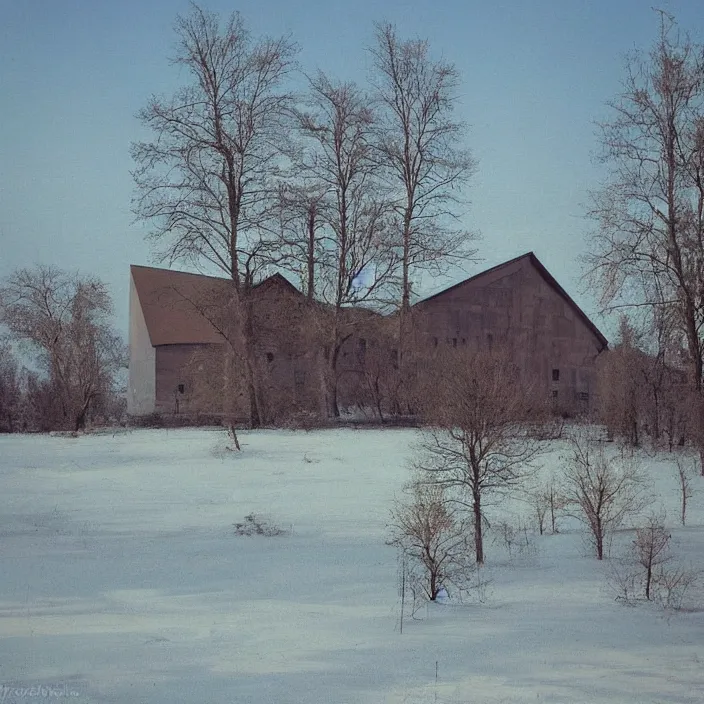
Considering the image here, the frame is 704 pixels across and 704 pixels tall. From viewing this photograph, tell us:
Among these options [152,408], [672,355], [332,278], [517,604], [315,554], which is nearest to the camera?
[517,604]

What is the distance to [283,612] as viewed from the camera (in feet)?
32.8

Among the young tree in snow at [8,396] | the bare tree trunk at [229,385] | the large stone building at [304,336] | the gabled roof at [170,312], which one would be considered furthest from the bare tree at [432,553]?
the gabled roof at [170,312]

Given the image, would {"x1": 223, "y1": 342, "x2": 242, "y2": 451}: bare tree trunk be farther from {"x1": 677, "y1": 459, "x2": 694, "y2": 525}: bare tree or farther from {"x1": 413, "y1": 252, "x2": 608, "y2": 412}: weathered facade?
{"x1": 677, "y1": 459, "x2": 694, "y2": 525}: bare tree

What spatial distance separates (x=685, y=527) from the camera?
15.2 metres

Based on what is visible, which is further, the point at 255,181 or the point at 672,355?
the point at 255,181

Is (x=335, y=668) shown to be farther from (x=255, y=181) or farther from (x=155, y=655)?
(x=255, y=181)

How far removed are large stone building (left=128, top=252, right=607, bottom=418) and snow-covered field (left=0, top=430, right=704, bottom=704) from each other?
11124mm

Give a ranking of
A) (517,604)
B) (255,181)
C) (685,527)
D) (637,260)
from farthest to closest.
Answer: (255,181)
(637,260)
(685,527)
(517,604)

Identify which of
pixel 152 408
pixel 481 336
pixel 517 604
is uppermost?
pixel 481 336

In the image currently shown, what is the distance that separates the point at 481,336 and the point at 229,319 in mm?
10561

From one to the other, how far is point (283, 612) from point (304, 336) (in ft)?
62.9

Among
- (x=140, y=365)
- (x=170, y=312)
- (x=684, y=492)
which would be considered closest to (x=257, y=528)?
(x=684, y=492)

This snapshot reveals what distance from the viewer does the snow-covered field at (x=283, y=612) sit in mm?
7664

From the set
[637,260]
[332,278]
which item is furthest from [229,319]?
[637,260]
